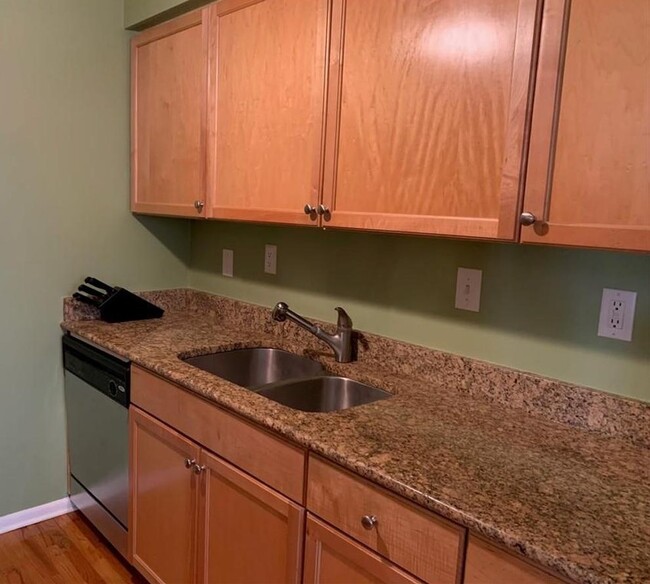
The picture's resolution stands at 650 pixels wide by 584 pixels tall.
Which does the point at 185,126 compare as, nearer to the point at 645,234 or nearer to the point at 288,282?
the point at 288,282

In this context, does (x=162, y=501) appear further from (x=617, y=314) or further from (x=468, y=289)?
(x=617, y=314)

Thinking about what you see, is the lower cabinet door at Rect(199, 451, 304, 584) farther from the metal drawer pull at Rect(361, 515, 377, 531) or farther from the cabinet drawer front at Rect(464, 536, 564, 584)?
the cabinet drawer front at Rect(464, 536, 564, 584)

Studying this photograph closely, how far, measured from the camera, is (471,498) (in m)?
1.02

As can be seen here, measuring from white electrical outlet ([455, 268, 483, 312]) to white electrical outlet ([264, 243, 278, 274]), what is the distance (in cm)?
88

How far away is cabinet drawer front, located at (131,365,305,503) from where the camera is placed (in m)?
1.35

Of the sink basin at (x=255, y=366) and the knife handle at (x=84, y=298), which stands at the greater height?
the knife handle at (x=84, y=298)

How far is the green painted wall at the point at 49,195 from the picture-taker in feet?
7.08

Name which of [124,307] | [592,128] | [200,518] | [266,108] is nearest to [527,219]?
[592,128]

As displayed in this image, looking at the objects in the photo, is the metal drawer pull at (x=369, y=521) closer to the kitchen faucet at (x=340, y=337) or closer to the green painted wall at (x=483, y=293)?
the green painted wall at (x=483, y=293)

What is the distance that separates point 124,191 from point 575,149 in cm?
199

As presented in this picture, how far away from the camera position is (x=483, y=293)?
1626 mm

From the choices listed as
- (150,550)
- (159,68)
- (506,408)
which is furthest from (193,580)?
(159,68)

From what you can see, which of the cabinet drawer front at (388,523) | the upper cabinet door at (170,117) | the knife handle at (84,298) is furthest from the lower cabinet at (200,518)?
the upper cabinet door at (170,117)

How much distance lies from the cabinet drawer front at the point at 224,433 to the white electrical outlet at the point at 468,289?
2.27 ft
